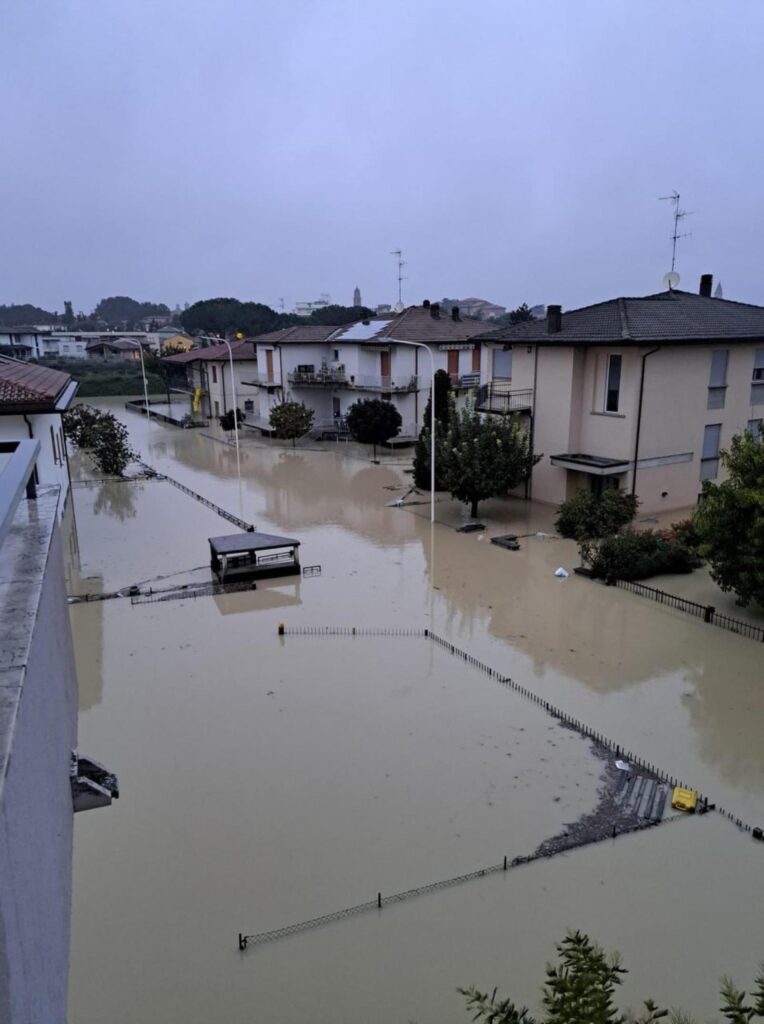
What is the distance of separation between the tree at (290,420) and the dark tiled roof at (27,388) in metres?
13.9

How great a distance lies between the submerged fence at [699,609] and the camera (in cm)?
1384

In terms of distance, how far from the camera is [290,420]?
3606 cm

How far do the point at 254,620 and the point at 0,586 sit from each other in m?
11.1

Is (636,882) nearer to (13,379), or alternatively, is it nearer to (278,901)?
(278,901)

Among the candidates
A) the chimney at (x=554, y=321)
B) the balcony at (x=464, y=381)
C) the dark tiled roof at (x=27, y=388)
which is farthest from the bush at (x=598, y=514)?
the balcony at (x=464, y=381)

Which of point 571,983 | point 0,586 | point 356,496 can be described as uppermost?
point 0,586

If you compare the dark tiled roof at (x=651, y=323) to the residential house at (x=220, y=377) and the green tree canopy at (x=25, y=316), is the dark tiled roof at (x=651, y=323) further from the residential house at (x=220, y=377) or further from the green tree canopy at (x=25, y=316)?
the green tree canopy at (x=25, y=316)

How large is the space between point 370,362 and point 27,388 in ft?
68.3

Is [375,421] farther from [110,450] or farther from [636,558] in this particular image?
[636,558]

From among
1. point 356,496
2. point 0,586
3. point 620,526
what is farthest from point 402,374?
point 0,586

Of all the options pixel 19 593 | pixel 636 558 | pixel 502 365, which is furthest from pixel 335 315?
pixel 19 593

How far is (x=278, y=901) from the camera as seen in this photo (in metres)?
7.43

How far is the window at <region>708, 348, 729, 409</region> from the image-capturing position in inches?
907

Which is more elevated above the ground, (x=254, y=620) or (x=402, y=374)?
(x=402, y=374)
